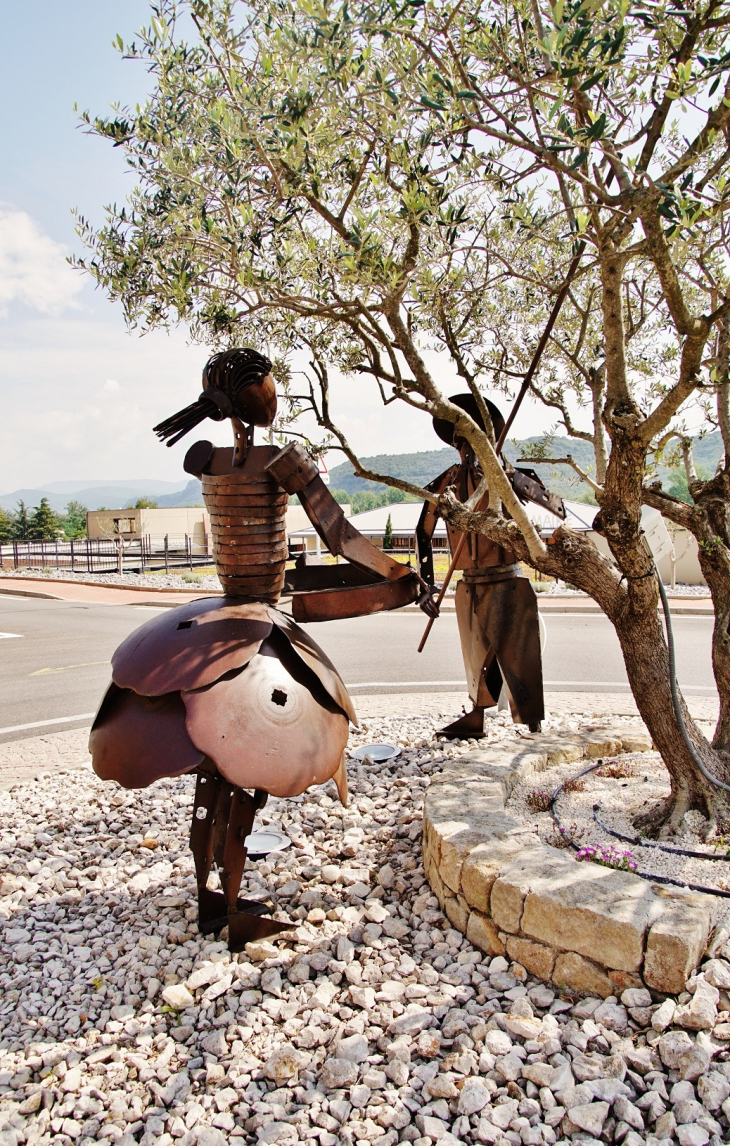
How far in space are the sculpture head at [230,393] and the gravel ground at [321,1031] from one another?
7.02 ft

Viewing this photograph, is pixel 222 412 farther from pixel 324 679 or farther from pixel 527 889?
pixel 527 889

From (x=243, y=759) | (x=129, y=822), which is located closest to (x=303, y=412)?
(x=129, y=822)

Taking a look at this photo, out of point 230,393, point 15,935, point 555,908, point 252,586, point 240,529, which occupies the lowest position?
point 15,935

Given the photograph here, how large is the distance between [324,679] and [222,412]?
3.91 feet

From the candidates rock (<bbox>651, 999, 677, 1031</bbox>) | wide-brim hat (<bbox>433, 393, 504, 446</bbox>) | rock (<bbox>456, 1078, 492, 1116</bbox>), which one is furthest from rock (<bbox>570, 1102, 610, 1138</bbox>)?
wide-brim hat (<bbox>433, 393, 504, 446</bbox>)

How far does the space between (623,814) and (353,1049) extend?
1.97 m

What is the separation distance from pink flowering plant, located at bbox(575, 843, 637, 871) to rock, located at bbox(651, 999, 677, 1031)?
74 centimetres

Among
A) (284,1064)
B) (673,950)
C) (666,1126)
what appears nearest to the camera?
(666,1126)

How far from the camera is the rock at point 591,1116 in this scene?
6.15ft

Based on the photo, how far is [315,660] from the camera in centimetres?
265

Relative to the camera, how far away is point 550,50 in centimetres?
219

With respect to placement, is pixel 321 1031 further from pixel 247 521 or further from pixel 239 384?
pixel 239 384

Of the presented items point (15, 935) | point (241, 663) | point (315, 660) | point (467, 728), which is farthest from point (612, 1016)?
point (467, 728)

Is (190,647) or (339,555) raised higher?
(339,555)
